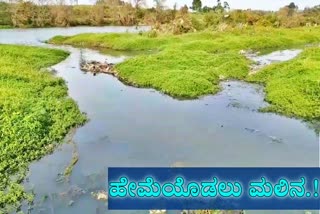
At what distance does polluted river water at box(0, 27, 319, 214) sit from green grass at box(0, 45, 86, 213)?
0.40 metres

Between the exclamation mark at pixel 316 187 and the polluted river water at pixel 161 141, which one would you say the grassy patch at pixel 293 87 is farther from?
the exclamation mark at pixel 316 187

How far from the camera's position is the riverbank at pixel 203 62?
15773 mm

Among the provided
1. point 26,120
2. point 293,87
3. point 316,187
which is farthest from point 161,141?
point 293,87

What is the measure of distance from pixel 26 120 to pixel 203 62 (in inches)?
543

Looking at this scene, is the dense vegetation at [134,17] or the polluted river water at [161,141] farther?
the dense vegetation at [134,17]

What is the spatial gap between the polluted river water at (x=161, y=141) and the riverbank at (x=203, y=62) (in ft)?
2.80

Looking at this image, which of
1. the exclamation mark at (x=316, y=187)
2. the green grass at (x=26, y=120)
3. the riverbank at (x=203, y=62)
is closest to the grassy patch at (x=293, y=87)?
the riverbank at (x=203, y=62)

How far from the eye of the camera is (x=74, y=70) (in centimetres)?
2403

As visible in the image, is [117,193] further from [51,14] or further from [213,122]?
[51,14]

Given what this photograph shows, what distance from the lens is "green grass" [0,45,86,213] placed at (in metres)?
9.39

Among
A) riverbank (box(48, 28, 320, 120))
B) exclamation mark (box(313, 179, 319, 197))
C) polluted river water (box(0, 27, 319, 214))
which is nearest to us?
exclamation mark (box(313, 179, 319, 197))

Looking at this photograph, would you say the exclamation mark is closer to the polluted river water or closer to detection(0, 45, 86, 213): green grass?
the polluted river water

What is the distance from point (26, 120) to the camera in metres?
11.9

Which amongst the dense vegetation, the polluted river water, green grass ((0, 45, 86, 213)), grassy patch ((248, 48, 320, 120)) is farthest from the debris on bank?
the dense vegetation
